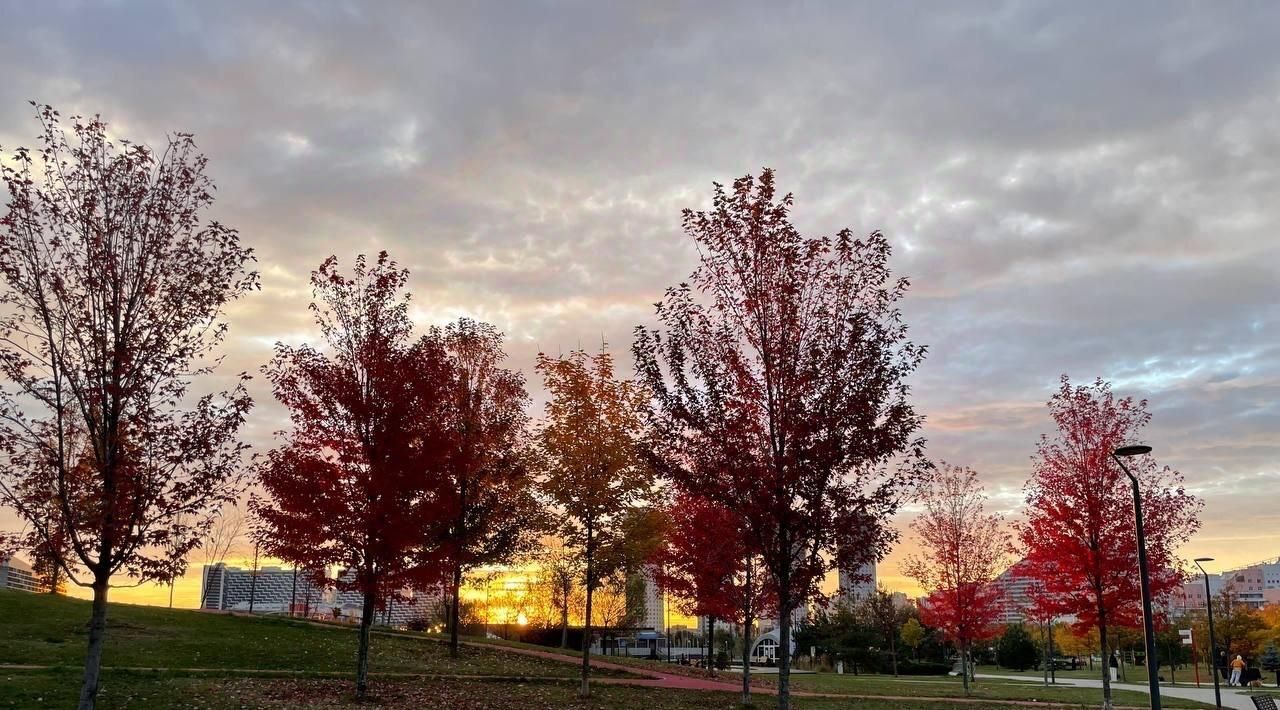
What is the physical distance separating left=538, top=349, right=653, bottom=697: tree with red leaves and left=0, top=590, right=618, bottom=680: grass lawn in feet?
18.5

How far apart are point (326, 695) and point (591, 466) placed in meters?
8.86

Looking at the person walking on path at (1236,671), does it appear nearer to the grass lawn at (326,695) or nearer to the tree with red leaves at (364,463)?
the grass lawn at (326,695)

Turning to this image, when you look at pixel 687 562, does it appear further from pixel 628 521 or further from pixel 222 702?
pixel 222 702

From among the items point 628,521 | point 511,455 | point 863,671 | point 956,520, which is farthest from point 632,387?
point 863,671

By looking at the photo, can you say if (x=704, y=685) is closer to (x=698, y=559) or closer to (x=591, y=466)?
(x=698, y=559)

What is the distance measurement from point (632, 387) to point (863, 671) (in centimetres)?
5147

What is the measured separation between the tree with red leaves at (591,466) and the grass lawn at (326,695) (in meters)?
2.25

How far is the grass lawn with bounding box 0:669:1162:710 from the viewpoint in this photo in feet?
56.3

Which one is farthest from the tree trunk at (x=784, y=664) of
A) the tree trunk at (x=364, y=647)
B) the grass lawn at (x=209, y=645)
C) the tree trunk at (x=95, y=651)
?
the grass lawn at (x=209, y=645)

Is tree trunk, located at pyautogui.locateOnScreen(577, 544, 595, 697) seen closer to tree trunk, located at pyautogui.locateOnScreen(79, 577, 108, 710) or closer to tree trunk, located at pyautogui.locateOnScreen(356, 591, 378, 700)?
tree trunk, located at pyautogui.locateOnScreen(356, 591, 378, 700)

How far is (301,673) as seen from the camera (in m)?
23.0

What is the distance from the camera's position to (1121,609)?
87.5 feet

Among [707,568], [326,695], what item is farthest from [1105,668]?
[326,695]

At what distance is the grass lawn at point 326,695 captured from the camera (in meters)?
17.2
